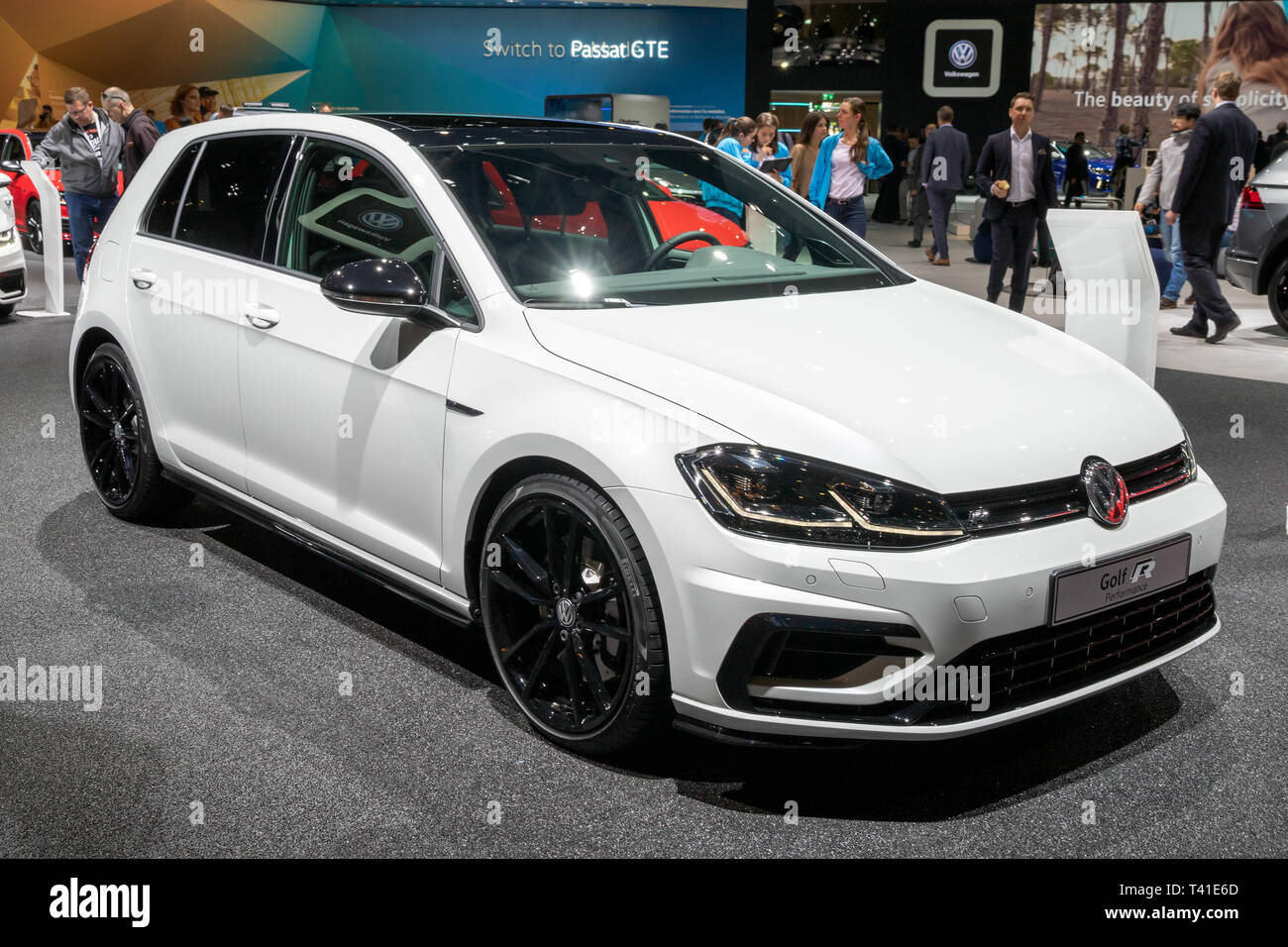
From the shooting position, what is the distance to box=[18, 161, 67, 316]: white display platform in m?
10.1

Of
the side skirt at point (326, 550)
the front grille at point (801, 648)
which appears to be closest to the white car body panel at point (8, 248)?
the side skirt at point (326, 550)

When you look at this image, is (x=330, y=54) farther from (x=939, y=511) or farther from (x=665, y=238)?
(x=939, y=511)

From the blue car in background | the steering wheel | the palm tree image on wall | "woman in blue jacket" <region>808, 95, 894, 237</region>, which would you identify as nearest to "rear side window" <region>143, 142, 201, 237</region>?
the steering wheel

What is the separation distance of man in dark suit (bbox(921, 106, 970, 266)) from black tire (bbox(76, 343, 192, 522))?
37.7 feet

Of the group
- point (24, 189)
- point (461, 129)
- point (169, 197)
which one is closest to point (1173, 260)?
point (461, 129)

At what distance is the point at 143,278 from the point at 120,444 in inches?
29.4

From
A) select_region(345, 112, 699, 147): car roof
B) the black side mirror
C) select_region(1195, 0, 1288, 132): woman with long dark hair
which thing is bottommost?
the black side mirror

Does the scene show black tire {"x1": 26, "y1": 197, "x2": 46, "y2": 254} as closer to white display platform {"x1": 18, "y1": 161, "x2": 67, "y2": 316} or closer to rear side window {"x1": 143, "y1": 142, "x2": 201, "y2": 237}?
white display platform {"x1": 18, "y1": 161, "x2": 67, "y2": 316}

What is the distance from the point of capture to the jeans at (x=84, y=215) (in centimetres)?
1051

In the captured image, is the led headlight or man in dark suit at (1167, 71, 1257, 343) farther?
man in dark suit at (1167, 71, 1257, 343)

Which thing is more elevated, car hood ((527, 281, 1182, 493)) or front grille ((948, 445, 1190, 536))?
car hood ((527, 281, 1182, 493))

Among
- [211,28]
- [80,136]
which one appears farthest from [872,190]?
[80,136]

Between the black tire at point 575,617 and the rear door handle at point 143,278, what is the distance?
196cm

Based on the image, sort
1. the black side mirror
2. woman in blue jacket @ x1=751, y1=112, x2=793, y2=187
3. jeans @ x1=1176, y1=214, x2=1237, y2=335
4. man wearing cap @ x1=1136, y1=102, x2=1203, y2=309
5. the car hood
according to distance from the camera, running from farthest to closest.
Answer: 1. woman in blue jacket @ x1=751, y1=112, x2=793, y2=187
2. man wearing cap @ x1=1136, y1=102, x2=1203, y2=309
3. jeans @ x1=1176, y1=214, x2=1237, y2=335
4. the black side mirror
5. the car hood
